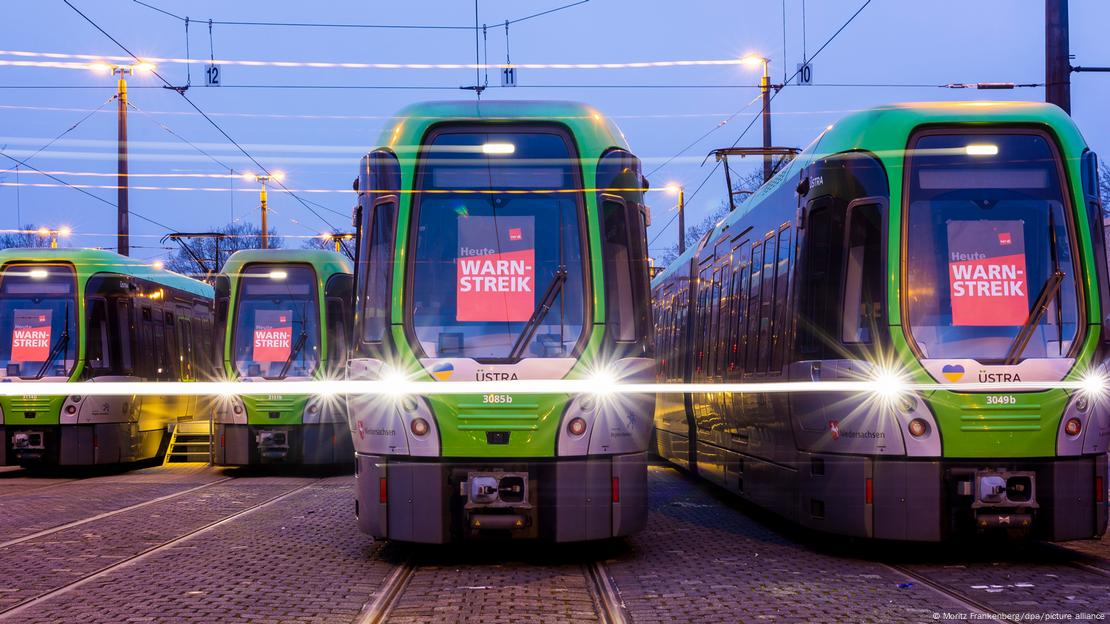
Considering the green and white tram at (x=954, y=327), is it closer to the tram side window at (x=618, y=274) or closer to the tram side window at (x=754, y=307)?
the tram side window at (x=618, y=274)

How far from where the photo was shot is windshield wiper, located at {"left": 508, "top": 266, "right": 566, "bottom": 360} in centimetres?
1035

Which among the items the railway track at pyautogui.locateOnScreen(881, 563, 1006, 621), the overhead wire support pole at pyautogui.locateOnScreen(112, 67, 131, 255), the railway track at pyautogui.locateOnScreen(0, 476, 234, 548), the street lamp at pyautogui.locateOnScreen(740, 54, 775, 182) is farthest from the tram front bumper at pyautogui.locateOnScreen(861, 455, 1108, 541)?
the overhead wire support pole at pyautogui.locateOnScreen(112, 67, 131, 255)

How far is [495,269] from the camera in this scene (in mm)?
10445

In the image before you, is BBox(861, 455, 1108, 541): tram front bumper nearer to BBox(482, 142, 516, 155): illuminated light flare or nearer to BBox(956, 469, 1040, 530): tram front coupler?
BBox(956, 469, 1040, 530): tram front coupler

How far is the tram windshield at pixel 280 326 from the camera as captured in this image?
70.3ft

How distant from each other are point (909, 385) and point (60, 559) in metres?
6.68

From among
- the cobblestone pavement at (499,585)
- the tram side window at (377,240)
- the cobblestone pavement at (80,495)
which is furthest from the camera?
the cobblestone pavement at (80,495)

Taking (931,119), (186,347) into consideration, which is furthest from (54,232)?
(931,119)

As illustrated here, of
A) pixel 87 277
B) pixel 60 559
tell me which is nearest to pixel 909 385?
pixel 60 559

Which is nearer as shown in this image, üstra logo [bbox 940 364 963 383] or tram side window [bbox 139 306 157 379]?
üstra logo [bbox 940 364 963 383]

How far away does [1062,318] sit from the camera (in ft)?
33.9

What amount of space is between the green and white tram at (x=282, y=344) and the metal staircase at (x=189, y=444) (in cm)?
324

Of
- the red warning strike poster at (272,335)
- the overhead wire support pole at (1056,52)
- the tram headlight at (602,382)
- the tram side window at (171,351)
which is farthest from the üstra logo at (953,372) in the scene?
the tram side window at (171,351)

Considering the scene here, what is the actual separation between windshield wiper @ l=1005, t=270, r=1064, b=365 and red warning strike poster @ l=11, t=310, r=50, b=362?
15038mm
